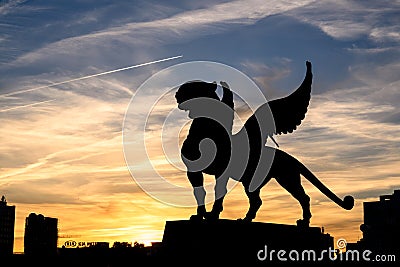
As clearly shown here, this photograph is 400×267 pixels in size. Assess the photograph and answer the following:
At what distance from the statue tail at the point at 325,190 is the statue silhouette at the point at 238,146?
25 mm

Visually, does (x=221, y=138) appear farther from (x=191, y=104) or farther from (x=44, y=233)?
(x=44, y=233)

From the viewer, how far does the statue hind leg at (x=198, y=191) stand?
13812 millimetres

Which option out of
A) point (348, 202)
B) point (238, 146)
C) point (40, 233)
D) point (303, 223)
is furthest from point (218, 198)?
point (40, 233)

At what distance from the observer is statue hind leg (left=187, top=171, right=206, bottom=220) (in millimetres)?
13812

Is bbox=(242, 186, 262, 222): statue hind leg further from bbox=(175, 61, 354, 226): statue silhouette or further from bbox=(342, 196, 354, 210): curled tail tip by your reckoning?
bbox=(342, 196, 354, 210): curled tail tip

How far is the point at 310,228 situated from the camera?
15102 mm

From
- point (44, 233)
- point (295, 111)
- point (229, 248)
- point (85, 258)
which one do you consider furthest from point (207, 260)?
point (44, 233)

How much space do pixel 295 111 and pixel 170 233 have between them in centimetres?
371

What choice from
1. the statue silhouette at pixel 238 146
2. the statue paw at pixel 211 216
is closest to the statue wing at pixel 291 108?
the statue silhouette at pixel 238 146

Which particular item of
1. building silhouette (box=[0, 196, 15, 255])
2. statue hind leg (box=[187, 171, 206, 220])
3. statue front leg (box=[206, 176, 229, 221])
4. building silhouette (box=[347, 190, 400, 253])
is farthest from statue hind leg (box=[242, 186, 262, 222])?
building silhouette (box=[0, 196, 15, 255])

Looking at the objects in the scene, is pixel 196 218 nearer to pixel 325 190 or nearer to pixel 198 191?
pixel 198 191

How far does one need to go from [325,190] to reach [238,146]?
8.46 feet

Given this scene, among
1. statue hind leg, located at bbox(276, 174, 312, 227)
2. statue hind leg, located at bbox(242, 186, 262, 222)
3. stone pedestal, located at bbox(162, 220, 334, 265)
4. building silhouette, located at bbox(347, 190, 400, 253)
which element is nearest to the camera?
stone pedestal, located at bbox(162, 220, 334, 265)

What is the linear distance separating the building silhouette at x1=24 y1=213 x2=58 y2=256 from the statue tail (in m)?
150
